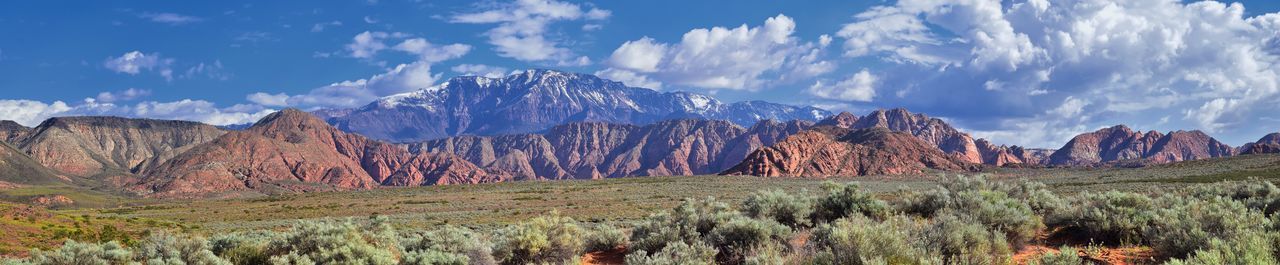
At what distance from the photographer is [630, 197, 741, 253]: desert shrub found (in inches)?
552

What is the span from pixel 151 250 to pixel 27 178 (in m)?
192

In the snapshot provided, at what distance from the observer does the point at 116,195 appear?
5979 inches

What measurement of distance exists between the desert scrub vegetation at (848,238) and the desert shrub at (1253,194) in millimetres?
54

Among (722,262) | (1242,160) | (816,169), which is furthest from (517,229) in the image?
(816,169)

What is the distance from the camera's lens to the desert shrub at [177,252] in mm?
13461

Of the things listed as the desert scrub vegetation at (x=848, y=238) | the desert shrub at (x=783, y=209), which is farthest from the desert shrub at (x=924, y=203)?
the desert shrub at (x=783, y=209)

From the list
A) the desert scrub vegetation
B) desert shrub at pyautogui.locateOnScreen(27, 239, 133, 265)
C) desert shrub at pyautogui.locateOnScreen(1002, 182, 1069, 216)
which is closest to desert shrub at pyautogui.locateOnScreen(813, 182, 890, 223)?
the desert scrub vegetation

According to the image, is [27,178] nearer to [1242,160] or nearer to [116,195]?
[116,195]

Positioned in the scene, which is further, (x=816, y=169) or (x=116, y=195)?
(x=116, y=195)

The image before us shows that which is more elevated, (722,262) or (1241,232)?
(1241,232)

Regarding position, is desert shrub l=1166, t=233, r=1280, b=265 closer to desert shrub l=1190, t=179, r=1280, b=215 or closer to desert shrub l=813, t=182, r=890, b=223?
desert shrub l=1190, t=179, r=1280, b=215

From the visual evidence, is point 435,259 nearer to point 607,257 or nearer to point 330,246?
point 330,246

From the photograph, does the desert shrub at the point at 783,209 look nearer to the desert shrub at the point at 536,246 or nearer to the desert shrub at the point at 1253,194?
the desert shrub at the point at 536,246

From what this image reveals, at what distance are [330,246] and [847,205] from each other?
11377 millimetres
